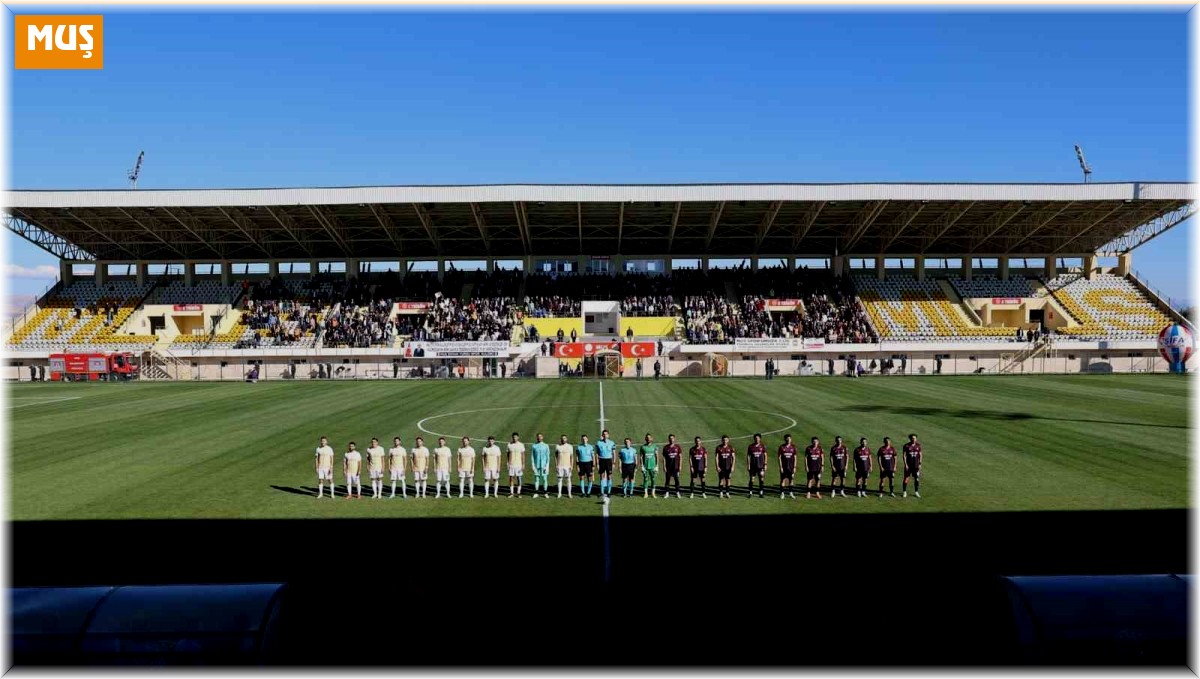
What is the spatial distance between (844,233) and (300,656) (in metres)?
62.9

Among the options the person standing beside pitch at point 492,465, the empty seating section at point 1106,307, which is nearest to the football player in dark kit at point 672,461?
the person standing beside pitch at point 492,465

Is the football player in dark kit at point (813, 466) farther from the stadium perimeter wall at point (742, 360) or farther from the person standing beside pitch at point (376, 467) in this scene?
the stadium perimeter wall at point (742, 360)

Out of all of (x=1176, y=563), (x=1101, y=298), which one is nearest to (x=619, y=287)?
(x=1101, y=298)

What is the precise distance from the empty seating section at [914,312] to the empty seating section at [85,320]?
182ft

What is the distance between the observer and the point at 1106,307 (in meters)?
59.4

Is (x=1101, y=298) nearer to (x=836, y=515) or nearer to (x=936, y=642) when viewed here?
(x=836, y=515)

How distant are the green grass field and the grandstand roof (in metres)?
15.6

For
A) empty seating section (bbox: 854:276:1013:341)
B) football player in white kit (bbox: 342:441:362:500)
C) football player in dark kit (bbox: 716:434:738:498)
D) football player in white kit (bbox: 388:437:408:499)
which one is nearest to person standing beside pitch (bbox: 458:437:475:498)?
football player in white kit (bbox: 388:437:408:499)

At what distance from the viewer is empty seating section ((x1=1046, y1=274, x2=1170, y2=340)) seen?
181ft

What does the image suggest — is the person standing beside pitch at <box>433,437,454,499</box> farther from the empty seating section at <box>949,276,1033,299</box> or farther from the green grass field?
the empty seating section at <box>949,276,1033,299</box>

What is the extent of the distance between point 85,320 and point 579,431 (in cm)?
5375

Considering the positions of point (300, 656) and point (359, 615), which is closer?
point (300, 656)

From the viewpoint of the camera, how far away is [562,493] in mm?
15578

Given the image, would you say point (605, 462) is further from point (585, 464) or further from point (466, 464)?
point (466, 464)
